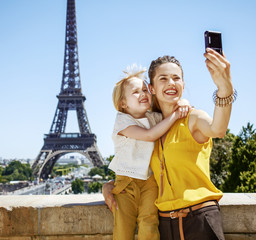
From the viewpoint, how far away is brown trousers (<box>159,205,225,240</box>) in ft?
5.95

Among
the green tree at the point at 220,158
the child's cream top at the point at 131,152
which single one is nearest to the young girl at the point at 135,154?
the child's cream top at the point at 131,152

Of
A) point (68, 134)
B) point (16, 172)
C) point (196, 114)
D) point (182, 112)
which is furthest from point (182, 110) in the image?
point (16, 172)

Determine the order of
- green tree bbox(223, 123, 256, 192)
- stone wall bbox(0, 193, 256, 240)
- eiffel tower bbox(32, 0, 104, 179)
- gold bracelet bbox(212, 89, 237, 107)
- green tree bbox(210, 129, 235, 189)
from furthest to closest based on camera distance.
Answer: eiffel tower bbox(32, 0, 104, 179)
green tree bbox(210, 129, 235, 189)
green tree bbox(223, 123, 256, 192)
stone wall bbox(0, 193, 256, 240)
gold bracelet bbox(212, 89, 237, 107)

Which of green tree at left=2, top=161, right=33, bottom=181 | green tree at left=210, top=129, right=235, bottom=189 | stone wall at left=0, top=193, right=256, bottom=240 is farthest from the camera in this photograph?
green tree at left=2, top=161, right=33, bottom=181

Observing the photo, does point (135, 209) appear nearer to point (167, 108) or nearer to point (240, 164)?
point (167, 108)

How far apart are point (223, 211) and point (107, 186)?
1098mm

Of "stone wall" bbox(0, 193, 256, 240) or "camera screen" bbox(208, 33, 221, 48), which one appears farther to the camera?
"stone wall" bbox(0, 193, 256, 240)

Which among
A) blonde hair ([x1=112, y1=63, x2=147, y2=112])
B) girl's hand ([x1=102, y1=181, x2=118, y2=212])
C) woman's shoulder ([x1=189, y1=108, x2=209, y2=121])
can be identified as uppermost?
blonde hair ([x1=112, y1=63, x2=147, y2=112])

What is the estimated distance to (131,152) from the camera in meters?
2.29

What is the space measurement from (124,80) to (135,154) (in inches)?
24.7

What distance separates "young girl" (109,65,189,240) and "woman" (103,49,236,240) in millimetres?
81

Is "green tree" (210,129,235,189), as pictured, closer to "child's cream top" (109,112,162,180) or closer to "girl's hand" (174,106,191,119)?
"child's cream top" (109,112,162,180)

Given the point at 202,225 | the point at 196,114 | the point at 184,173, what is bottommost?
the point at 202,225

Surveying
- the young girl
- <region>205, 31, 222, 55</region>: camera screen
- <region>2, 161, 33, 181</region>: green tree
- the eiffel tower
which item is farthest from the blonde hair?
<region>2, 161, 33, 181</region>: green tree
